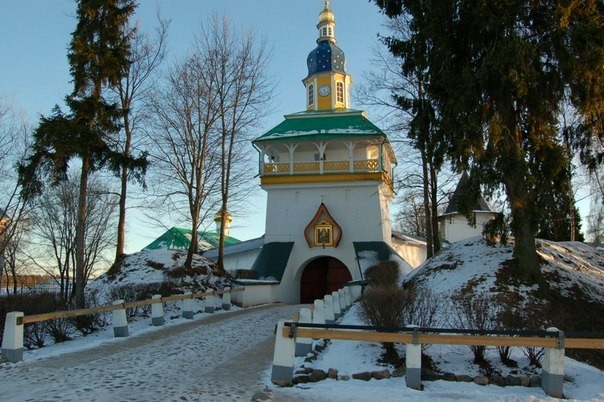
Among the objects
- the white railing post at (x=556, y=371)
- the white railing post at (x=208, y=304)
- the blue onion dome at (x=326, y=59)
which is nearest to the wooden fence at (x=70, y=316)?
the white railing post at (x=208, y=304)

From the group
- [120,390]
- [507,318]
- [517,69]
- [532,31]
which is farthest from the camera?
[532,31]

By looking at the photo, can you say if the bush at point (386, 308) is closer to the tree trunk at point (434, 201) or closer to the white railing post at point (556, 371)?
the white railing post at point (556, 371)

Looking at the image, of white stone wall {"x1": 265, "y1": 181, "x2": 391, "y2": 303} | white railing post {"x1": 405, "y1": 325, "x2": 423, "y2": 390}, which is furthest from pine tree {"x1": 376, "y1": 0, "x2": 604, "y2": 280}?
white stone wall {"x1": 265, "y1": 181, "x2": 391, "y2": 303}

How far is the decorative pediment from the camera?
26281 millimetres

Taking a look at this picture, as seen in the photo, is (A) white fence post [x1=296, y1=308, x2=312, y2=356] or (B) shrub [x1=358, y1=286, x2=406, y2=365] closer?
(A) white fence post [x1=296, y1=308, x2=312, y2=356]

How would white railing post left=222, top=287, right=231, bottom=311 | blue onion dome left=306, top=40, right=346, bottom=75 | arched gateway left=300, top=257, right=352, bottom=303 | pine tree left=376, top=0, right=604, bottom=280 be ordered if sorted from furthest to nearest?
blue onion dome left=306, top=40, right=346, bottom=75 < arched gateway left=300, top=257, right=352, bottom=303 < white railing post left=222, top=287, right=231, bottom=311 < pine tree left=376, top=0, right=604, bottom=280

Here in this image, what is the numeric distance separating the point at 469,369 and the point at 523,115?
8094 millimetres

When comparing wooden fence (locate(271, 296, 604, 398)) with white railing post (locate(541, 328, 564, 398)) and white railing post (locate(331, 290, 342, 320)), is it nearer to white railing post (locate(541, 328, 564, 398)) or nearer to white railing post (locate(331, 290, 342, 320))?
white railing post (locate(541, 328, 564, 398))

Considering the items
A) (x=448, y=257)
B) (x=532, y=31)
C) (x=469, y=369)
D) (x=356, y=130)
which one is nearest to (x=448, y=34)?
(x=532, y=31)

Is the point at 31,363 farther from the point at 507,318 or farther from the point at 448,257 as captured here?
the point at 448,257

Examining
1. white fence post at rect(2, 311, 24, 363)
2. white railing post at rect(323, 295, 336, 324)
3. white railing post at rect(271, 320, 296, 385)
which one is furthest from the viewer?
white railing post at rect(323, 295, 336, 324)

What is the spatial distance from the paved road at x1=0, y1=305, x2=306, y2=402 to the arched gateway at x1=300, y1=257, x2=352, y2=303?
1638 centimetres

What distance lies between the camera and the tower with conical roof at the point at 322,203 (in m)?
26.3

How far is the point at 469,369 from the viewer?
300 inches
